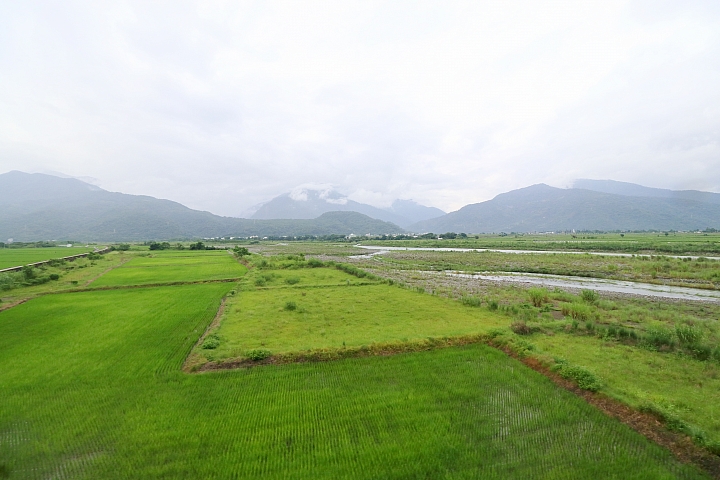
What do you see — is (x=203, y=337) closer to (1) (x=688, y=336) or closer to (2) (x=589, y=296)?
(1) (x=688, y=336)

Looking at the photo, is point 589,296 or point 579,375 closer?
point 579,375

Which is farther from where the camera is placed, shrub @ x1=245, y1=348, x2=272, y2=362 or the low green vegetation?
the low green vegetation

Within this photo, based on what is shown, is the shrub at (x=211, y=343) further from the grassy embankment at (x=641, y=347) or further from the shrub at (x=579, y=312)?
the shrub at (x=579, y=312)

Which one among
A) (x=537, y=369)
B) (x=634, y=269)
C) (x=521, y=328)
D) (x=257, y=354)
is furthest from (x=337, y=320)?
(x=634, y=269)

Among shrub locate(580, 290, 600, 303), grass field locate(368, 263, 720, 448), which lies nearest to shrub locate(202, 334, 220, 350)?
grass field locate(368, 263, 720, 448)

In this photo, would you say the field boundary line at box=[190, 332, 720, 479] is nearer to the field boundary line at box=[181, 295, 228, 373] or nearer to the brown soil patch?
the brown soil patch

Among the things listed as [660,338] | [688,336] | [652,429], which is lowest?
[652,429]
